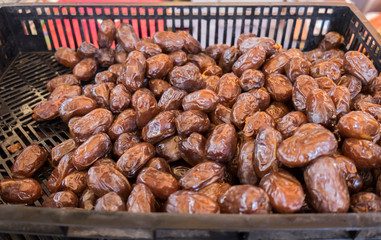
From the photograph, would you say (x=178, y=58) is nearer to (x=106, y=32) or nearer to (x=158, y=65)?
(x=158, y=65)

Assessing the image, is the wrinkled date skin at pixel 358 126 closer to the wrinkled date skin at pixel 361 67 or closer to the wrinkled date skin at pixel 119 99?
the wrinkled date skin at pixel 361 67

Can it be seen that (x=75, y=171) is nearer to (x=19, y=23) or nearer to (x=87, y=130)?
(x=87, y=130)

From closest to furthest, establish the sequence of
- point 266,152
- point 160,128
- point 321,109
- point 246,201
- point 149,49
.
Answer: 1. point 246,201
2. point 266,152
3. point 321,109
4. point 160,128
5. point 149,49

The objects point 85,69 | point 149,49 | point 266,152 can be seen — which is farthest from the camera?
point 85,69

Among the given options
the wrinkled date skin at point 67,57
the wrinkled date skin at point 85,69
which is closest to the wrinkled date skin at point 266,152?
the wrinkled date skin at point 85,69

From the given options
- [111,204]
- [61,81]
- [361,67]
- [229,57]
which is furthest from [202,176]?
[61,81]

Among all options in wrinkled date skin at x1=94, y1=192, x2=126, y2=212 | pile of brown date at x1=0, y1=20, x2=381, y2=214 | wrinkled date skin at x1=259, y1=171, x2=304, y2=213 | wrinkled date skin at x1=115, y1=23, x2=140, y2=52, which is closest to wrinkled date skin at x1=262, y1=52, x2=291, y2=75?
pile of brown date at x1=0, y1=20, x2=381, y2=214

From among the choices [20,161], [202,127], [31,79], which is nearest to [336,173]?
[202,127]
